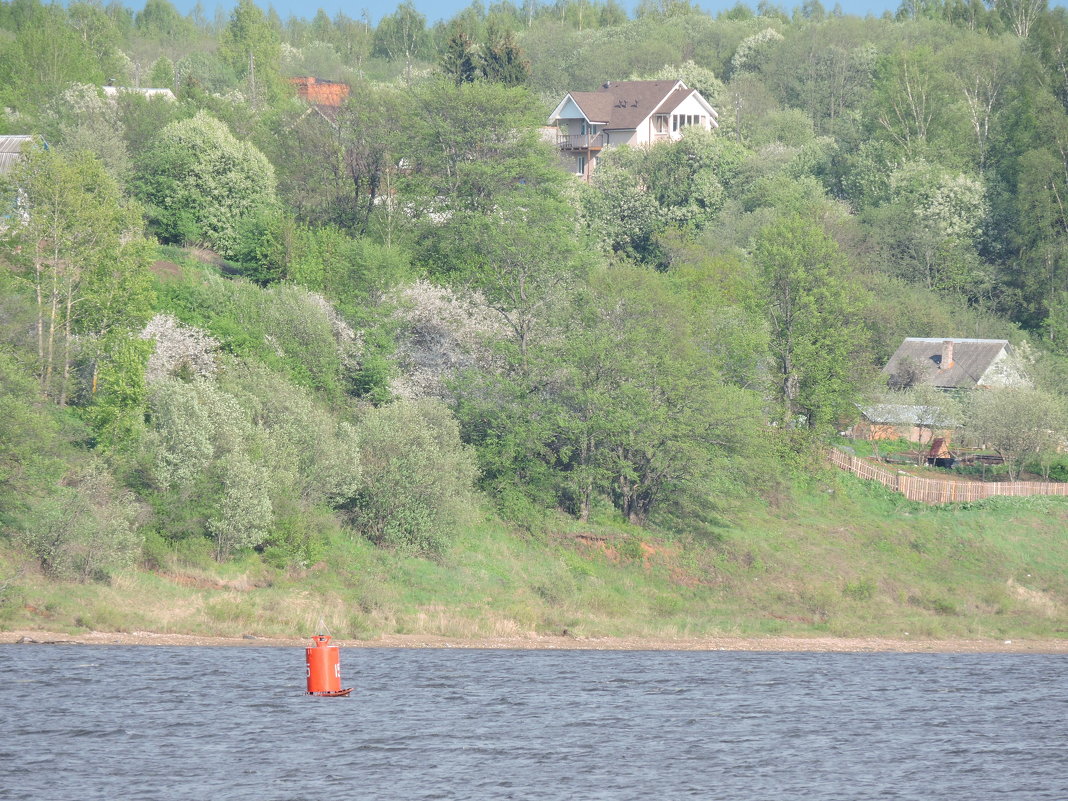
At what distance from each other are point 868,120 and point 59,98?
64.3 metres

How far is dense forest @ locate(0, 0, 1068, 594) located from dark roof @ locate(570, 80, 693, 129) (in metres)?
10.2

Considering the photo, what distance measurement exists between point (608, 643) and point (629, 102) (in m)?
85.5

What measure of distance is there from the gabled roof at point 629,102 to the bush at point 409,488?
73829mm

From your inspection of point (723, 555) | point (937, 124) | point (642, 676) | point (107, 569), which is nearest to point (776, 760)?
point (642, 676)

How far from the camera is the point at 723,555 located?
59.1m

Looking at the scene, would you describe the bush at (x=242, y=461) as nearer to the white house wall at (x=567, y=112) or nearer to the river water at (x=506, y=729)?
the river water at (x=506, y=729)

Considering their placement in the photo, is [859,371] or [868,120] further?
[868,120]

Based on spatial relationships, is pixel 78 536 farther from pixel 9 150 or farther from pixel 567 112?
pixel 567 112

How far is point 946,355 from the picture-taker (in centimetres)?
8838

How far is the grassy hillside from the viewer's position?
4541 centimetres

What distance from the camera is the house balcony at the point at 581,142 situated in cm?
12281

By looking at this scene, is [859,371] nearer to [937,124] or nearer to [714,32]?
[937,124]

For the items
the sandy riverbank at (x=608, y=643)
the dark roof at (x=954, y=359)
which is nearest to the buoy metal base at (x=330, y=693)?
the sandy riverbank at (x=608, y=643)

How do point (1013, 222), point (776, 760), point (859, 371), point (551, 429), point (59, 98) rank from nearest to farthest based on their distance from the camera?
point (776, 760)
point (551, 429)
point (859, 371)
point (59, 98)
point (1013, 222)
